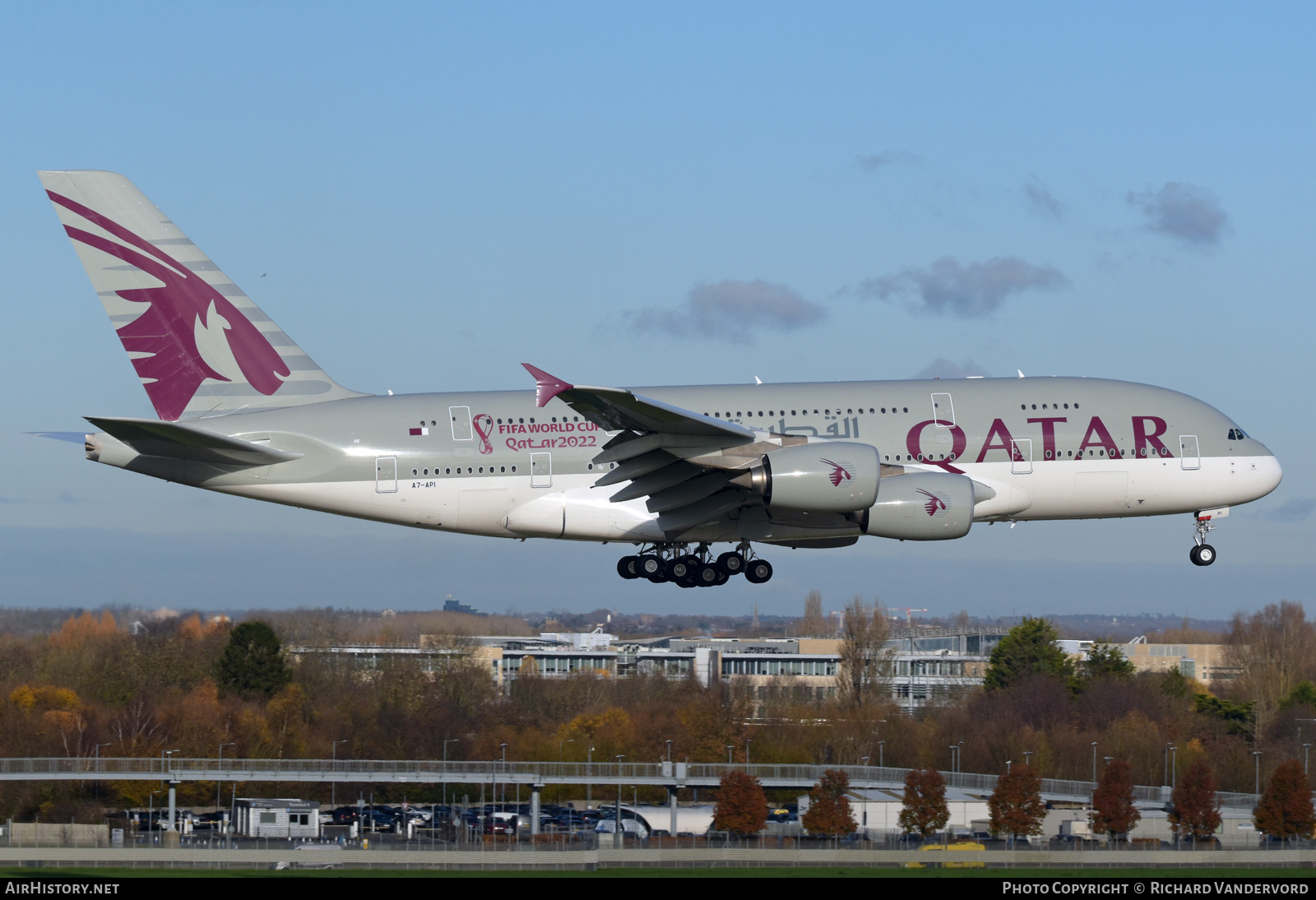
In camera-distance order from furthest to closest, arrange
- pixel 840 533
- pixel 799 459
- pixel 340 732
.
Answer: pixel 340 732, pixel 840 533, pixel 799 459

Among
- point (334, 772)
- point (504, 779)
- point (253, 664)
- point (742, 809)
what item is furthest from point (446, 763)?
point (253, 664)

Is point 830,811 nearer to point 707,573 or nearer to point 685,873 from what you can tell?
point 685,873

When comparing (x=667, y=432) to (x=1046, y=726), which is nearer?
(x=667, y=432)

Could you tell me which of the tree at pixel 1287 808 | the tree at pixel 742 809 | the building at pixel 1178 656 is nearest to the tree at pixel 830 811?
the tree at pixel 742 809

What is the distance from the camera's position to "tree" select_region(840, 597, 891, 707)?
99375mm

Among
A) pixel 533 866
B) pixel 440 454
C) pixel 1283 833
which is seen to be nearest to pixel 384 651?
pixel 533 866

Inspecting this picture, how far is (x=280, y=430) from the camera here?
37500 millimetres

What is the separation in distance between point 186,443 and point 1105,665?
276 ft

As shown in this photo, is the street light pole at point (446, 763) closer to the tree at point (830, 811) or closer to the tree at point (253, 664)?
the tree at point (253, 664)

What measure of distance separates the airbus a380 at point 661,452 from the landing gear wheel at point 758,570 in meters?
0.08

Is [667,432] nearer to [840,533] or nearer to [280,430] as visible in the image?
[840,533]

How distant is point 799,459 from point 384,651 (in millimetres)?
71899

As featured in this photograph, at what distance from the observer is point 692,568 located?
128 feet

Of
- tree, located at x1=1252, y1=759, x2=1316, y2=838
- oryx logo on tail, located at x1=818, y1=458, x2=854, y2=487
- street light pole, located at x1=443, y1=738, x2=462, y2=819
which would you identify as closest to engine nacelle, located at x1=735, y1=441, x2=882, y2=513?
oryx logo on tail, located at x1=818, y1=458, x2=854, y2=487
